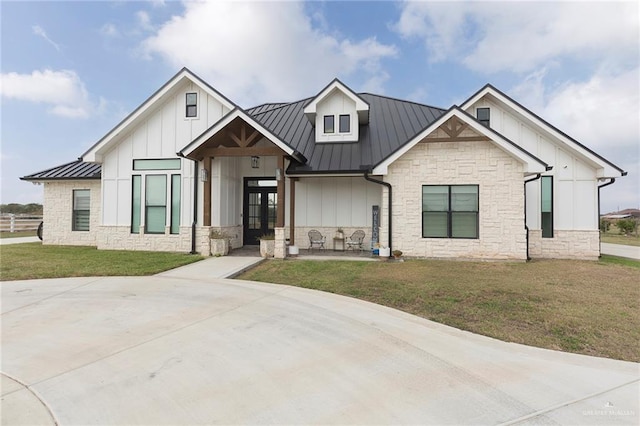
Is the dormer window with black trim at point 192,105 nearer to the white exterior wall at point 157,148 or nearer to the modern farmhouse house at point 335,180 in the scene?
the modern farmhouse house at point 335,180

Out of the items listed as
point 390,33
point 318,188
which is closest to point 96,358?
point 318,188

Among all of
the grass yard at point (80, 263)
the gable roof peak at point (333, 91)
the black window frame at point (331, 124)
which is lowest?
the grass yard at point (80, 263)

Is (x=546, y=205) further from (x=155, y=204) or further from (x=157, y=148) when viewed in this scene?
(x=157, y=148)

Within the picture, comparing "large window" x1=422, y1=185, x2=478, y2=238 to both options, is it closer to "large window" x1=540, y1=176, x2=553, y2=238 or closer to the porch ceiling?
"large window" x1=540, y1=176, x2=553, y2=238

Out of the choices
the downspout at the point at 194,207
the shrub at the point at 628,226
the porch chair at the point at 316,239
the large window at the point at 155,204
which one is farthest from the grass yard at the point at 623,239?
the large window at the point at 155,204

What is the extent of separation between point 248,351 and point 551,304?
5733 mm

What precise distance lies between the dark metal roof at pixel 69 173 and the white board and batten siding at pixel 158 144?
6.03 ft

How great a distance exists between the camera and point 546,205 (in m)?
12.3

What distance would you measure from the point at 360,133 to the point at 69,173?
1409 centimetres

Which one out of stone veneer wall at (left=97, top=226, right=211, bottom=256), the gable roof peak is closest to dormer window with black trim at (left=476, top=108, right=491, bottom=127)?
the gable roof peak

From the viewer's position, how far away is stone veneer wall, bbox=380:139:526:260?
430 inches

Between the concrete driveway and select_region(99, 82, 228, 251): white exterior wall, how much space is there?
8.28 metres

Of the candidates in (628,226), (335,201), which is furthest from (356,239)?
(628,226)

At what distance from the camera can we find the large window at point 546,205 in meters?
12.2
